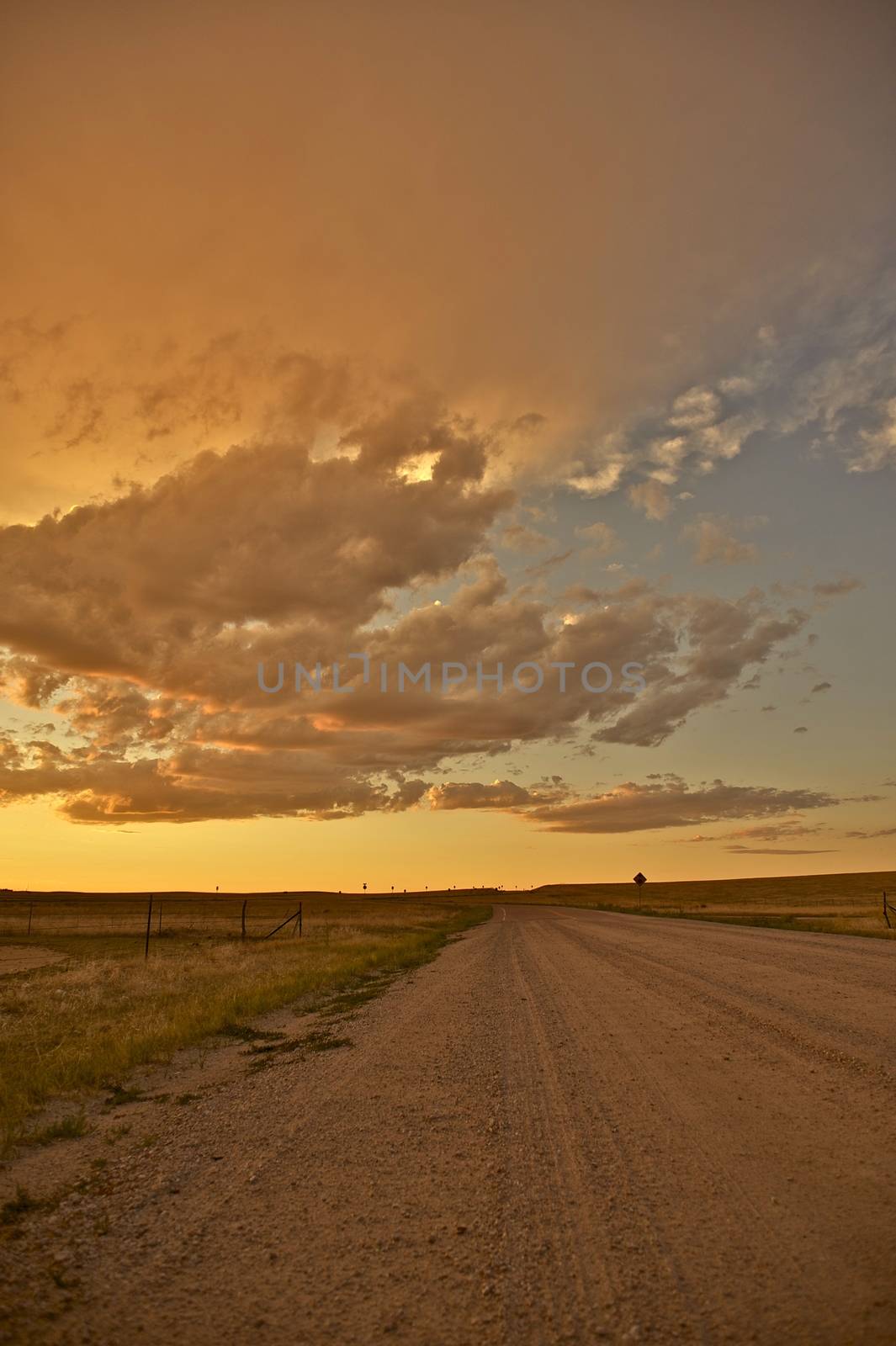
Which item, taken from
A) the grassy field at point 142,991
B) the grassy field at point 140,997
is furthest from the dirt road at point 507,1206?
the grassy field at point 142,991

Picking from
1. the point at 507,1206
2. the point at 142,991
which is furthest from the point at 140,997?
the point at 507,1206

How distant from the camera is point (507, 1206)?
5.02m

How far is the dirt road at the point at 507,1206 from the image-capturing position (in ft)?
12.4

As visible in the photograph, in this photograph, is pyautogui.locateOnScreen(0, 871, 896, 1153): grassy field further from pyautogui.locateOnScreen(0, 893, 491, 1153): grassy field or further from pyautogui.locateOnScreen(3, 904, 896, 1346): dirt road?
pyautogui.locateOnScreen(3, 904, 896, 1346): dirt road

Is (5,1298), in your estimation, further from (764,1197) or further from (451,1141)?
(764,1197)

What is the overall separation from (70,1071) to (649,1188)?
315 inches

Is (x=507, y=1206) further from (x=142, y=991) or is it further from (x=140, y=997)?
(x=142, y=991)

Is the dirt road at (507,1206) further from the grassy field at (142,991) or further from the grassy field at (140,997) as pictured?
the grassy field at (142,991)

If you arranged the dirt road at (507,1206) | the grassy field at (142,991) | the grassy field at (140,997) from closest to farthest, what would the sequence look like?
the dirt road at (507,1206) < the grassy field at (140,997) < the grassy field at (142,991)

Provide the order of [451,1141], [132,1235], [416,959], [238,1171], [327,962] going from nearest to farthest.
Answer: [132,1235] < [238,1171] < [451,1141] < [327,962] < [416,959]

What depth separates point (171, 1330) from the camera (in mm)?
3793

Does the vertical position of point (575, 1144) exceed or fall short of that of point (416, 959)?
it exceeds it

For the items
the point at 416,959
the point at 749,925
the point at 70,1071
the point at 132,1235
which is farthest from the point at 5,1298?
the point at 749,925

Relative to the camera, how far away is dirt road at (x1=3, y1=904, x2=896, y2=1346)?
3789 mm
